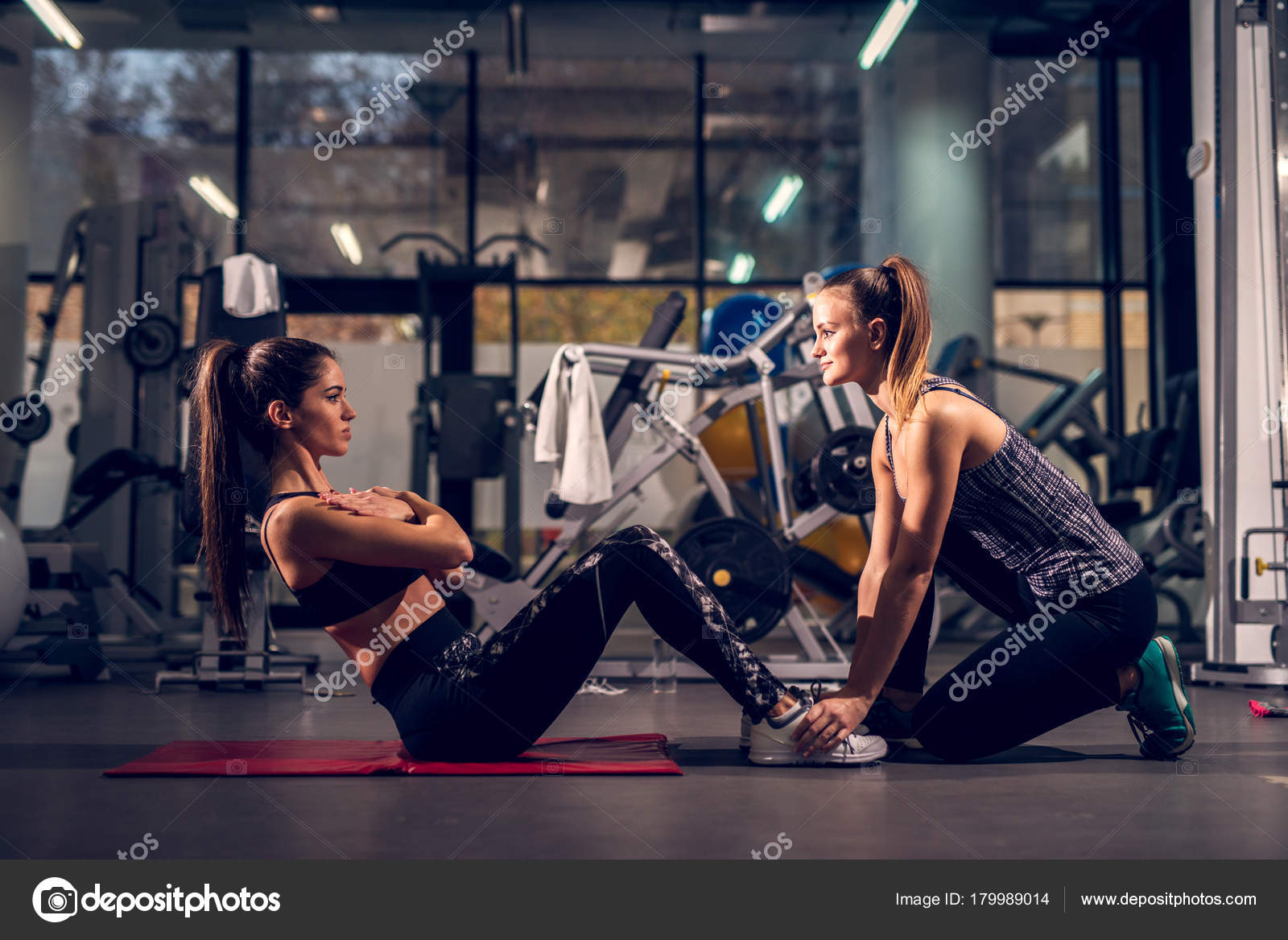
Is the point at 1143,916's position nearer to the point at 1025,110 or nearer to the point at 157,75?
the point at 1025,110

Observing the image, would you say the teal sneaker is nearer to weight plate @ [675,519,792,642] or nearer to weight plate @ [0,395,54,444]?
weight plate @ [675,519,792,642]

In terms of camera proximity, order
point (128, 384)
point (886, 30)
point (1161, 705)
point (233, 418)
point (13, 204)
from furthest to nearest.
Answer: point (13, 204)
point (886, 30)
point (128, 384)
point (1161, 705)
point (233, 418)

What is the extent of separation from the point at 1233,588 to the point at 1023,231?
4.18m

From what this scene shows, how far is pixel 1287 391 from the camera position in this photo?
432 cm

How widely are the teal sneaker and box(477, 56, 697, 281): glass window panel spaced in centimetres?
562

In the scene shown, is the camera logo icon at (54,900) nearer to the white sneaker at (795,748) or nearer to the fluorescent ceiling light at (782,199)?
the white sneaker at (795,748)

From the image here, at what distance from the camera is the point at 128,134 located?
745 centimetres

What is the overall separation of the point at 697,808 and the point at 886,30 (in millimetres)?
5685

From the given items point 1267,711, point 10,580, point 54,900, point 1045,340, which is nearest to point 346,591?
point 54,900

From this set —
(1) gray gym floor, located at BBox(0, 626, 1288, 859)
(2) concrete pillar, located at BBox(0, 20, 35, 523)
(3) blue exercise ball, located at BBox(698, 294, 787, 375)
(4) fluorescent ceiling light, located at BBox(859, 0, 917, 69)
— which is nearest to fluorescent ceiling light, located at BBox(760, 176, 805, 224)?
(4) fluorescent ceiling light, located at BBox(859, 0, 917, 69)

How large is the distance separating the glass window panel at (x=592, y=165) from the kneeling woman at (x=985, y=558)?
17.9 ft

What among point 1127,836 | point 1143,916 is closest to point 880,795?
point 1127,836

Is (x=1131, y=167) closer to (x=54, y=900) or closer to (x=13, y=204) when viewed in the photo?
(x=13, y=204)

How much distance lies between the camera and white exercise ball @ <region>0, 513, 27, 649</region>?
409cm
